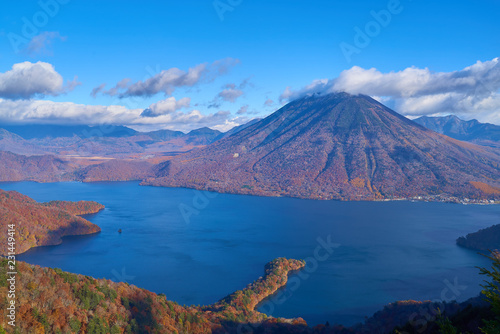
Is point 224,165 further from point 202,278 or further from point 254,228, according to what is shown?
point 202,278

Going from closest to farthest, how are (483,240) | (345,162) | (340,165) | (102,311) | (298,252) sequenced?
(102,311), (298,252), (483,240), (340,165), (345,162)

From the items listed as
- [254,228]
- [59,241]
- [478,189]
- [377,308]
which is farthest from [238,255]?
[478,189]

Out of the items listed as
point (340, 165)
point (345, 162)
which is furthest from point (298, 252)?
point (345, 162)

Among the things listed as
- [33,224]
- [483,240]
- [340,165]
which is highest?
[340,165]

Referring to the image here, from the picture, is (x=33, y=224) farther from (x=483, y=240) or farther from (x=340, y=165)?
(x=340, y=165)

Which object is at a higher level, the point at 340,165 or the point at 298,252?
the point at 340,165

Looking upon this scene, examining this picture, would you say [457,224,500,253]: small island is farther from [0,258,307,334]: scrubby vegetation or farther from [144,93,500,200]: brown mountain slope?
[144,93,500,200]: brown mountain slope
